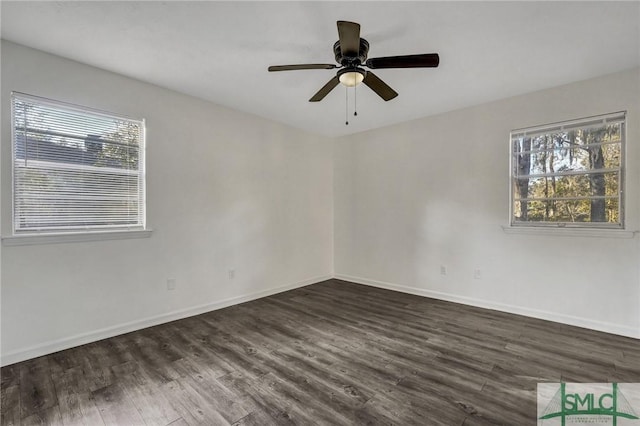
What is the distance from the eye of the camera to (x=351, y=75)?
2.12 m

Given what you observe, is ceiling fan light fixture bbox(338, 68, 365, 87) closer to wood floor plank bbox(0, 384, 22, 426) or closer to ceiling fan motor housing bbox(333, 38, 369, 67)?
ceiling fan motor housing bbox(333, 38, 369, 67)

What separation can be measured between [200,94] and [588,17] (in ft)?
11.7

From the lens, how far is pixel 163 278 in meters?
3.25

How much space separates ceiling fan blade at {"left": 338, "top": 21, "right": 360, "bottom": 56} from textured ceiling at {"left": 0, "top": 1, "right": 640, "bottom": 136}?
0.30 meters

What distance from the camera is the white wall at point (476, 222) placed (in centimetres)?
292

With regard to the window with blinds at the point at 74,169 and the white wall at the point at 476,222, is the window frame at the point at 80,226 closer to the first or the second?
the window with blinds at the point at 74,169

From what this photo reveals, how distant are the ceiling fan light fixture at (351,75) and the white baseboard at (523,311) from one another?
318 centimetres

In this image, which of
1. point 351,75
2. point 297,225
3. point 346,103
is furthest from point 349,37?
point 297,225

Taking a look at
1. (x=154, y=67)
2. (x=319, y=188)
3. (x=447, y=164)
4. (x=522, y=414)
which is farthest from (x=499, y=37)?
(x=319, y=188)

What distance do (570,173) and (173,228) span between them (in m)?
4.47

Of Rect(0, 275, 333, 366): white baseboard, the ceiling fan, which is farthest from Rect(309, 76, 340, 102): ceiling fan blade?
Rect(0, 275, 333, 366): white baseboard

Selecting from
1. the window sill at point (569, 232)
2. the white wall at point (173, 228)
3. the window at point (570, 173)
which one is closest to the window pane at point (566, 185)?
the window at point (570, 173)

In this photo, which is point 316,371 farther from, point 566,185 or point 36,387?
point 566,185

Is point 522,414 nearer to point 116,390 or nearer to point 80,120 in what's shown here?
point 116,390
